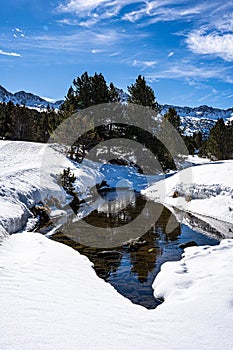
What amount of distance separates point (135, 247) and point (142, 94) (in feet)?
109

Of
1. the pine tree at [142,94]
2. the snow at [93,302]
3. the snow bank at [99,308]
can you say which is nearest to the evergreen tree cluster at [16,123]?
the pine tree at [142,94]

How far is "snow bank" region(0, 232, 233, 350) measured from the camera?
446cm

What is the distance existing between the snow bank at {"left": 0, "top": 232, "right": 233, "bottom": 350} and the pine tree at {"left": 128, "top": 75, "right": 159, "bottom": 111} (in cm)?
3487

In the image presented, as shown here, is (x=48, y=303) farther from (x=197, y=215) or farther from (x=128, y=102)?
(x=128, y=102)

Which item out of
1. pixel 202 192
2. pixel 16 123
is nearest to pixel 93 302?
pixel 202 192

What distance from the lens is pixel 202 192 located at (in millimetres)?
22141

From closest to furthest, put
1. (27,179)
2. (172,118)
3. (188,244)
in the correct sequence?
(188,244) < (27,179) < (172,118)

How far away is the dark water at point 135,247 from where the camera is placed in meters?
9.35

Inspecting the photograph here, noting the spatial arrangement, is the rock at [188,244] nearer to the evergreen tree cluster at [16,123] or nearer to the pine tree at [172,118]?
the pine tree at [172,118]

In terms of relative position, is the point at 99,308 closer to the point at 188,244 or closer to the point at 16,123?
the point at 188,244

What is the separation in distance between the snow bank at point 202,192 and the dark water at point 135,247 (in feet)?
A: 8.04

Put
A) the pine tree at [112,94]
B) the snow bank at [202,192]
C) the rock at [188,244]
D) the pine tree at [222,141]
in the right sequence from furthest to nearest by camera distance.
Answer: the pine tree at [112,94]
the pine tree at [222,141]
the snow bank at [202,192]
the rock at [188,244]

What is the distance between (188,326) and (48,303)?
256 cm

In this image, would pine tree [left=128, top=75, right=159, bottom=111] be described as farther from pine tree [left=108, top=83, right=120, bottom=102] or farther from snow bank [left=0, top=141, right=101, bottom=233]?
snow bank [left=0, top=141, right=101, bottom=233]
